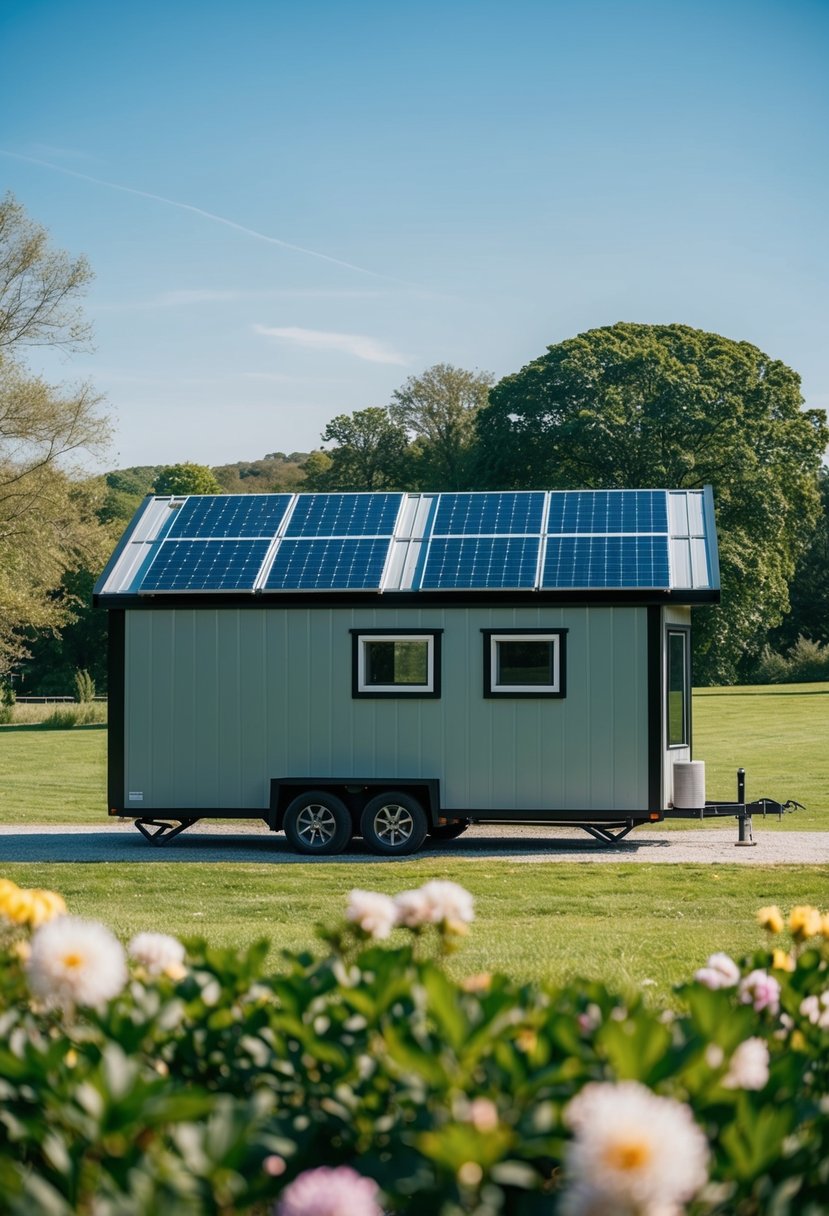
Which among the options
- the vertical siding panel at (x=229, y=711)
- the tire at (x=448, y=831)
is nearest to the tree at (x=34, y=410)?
the vertical siding panel at (x=229, y=711)

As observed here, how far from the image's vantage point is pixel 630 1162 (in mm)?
2164

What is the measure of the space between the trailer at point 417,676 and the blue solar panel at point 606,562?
0.02 meters

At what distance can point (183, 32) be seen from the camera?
622 inches

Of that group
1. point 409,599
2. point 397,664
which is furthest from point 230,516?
point 397,664

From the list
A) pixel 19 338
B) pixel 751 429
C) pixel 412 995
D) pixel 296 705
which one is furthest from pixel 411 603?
pixel 751 429

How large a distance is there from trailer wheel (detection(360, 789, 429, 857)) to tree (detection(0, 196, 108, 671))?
28.1m

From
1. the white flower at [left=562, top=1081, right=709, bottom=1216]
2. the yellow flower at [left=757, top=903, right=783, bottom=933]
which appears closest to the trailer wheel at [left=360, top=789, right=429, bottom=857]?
the yellow flower at [left=757, top=903, right=783, bottom=933]

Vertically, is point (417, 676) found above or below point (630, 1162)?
above

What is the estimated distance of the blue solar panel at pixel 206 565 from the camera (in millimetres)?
16609

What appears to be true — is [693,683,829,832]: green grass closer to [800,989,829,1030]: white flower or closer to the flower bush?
[800,989,829,1030]: white flower

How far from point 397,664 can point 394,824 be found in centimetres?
185

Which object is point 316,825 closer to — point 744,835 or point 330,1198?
point 744,835

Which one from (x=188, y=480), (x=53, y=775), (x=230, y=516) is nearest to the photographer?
(x=230, y=516)

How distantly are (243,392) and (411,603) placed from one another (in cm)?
3814
